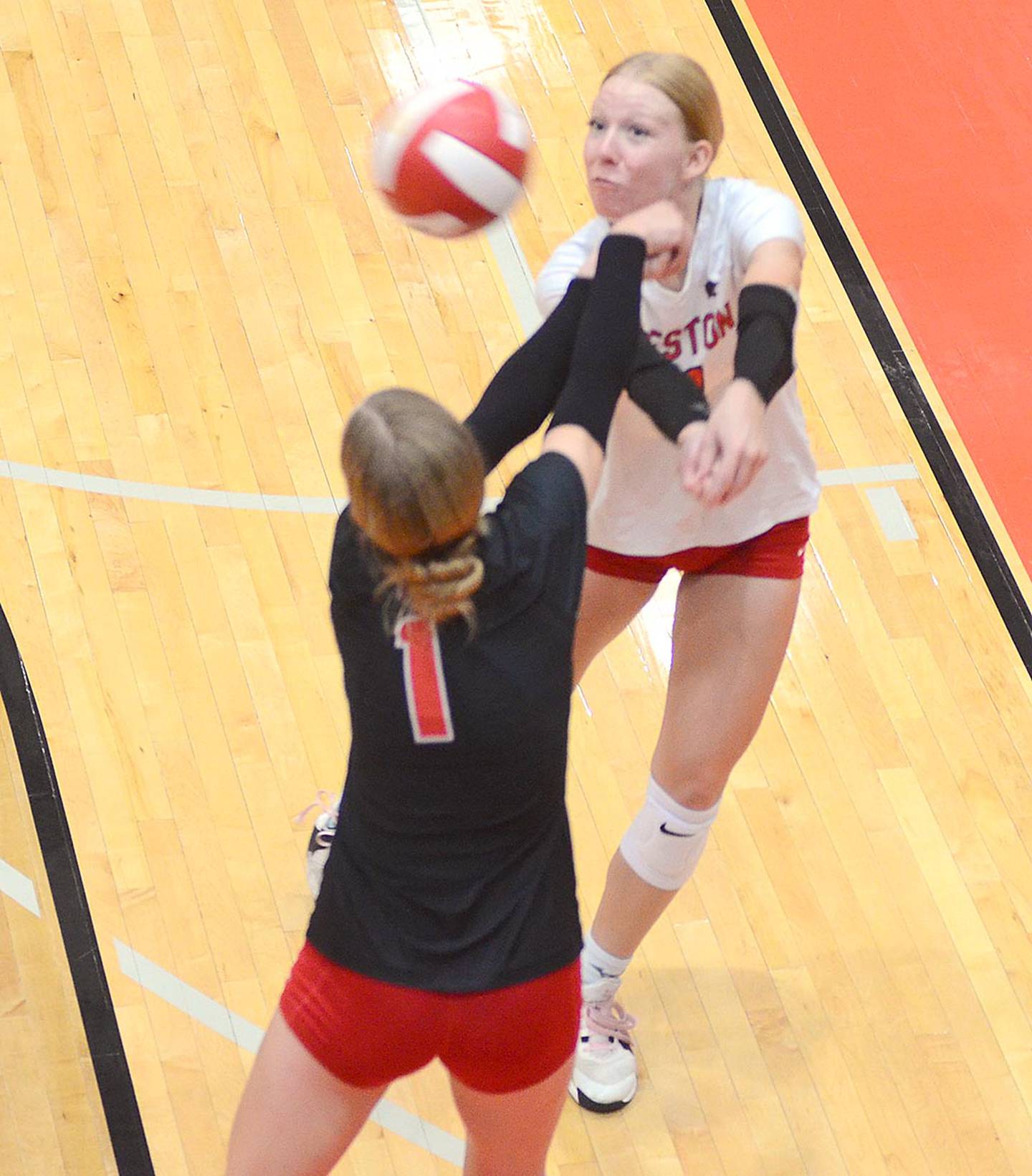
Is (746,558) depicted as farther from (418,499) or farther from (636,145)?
(418,499)

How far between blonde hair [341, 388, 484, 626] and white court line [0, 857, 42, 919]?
1.80 m

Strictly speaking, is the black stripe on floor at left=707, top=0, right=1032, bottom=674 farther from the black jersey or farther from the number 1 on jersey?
the number 1 on jersey

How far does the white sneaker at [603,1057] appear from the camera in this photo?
3.57m

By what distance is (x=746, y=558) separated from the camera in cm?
320

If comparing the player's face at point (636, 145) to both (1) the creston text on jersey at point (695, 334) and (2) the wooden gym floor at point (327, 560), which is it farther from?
(2) the wooden gym floor at point (327, 560)

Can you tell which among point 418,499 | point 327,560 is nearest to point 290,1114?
point 418,499

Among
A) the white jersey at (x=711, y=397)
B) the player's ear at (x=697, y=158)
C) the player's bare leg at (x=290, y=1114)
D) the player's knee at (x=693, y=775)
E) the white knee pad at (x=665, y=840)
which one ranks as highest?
the player's ear at (x=697, y=158)

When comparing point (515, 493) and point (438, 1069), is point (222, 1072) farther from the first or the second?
point (515, 493)

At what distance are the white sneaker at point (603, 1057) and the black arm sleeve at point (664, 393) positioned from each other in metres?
1.37

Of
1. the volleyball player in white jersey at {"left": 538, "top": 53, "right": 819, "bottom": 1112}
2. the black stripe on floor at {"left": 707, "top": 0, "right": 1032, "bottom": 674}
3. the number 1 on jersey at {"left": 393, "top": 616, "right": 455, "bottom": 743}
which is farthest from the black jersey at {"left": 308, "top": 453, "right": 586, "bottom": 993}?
the black stripe on floor at {"left": 707, "top": 0, "right": 1032, "bottom": 674}

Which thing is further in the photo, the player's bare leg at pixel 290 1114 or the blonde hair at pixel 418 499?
the player's bare leg at pixel 290 1114

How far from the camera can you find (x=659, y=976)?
385cm

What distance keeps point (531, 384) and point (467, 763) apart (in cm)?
64

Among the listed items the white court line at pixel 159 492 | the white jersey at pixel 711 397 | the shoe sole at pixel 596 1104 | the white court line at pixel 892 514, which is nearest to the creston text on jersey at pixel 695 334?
→ the white jersey at pixel 711 397
